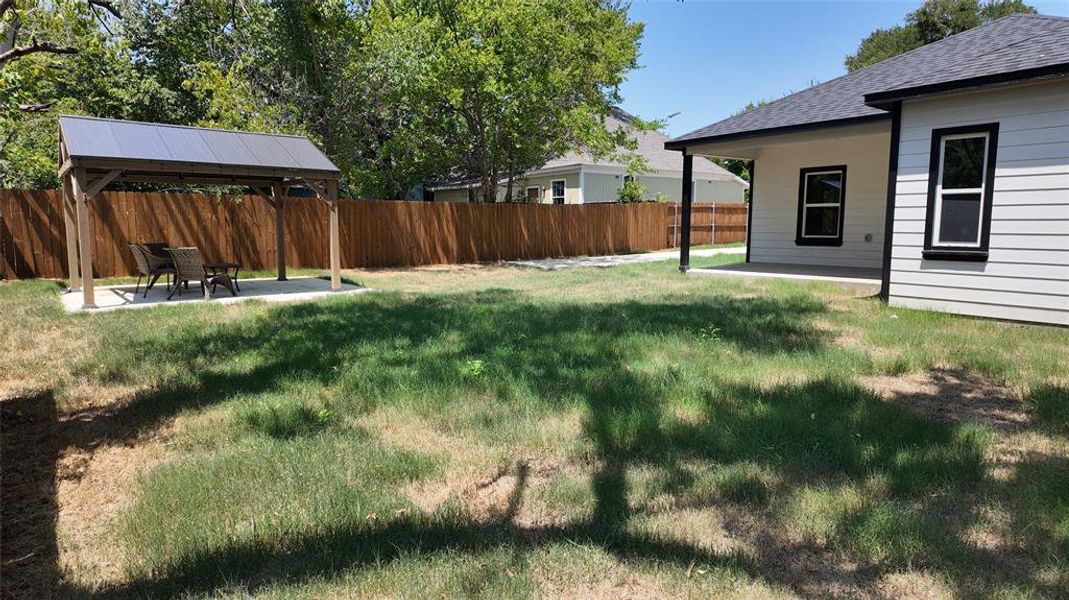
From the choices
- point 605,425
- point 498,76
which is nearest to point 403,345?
point 605,425

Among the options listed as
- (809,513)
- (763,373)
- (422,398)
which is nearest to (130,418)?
(422,398)

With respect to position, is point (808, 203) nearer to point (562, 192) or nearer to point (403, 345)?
point (403, 345)

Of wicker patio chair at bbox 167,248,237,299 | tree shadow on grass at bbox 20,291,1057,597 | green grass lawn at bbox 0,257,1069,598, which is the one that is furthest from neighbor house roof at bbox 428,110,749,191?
green grass lawn at bbox 0,257,1069,598

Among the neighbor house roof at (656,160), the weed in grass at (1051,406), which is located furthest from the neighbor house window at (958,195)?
the neighbor house roof at (656,160)

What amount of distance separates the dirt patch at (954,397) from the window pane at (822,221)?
9.12 m

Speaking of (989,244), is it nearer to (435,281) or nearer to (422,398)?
(422,398)

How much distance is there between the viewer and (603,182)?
1051 inches

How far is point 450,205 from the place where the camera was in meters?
18.7

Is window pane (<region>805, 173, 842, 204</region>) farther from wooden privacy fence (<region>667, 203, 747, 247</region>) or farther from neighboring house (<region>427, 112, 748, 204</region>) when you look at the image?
wooden privacy fence (<region>667, 203, 747, 247</region>)

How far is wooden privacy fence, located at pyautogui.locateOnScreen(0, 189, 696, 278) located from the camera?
508 inches

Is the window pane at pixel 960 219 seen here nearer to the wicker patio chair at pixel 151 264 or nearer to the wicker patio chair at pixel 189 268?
the wicker patio chair at pixel 189 268

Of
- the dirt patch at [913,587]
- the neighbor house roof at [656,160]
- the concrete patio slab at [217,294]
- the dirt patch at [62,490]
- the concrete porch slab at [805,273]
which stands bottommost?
the dirt patch at [62,490]

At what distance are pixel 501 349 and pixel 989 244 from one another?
6635mm

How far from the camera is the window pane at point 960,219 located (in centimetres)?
848
